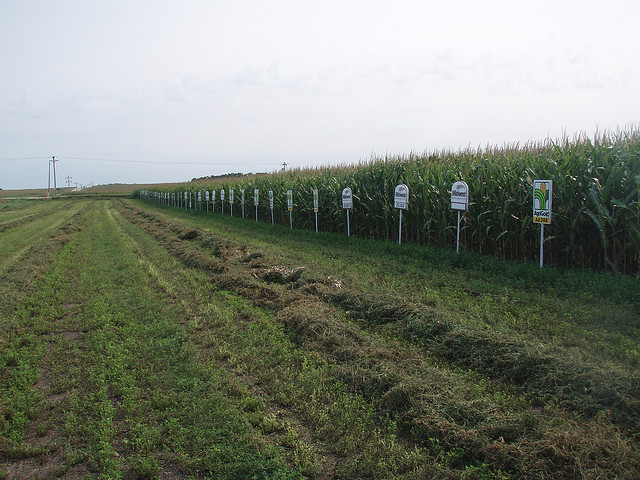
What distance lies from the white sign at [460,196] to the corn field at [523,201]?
1.66 feet

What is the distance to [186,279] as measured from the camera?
29.4 ft

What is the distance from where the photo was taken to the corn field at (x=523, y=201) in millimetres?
7898

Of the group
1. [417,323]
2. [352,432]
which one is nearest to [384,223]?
[417,323]

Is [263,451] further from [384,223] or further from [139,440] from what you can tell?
[384,223]

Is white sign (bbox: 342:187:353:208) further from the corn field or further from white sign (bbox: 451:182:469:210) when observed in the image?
white sign (bbox: 451:182:469:210)

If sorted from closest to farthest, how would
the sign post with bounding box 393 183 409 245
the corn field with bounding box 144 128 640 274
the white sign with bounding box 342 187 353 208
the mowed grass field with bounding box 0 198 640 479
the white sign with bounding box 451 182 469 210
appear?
1. the mowed grass field with bounding box 0 198 640 479
2. the corn field with bounding box 144 128 640 274
3. the white sign with bounding box 451 182 469 210
4. the sign post with bounding box 393 183 409 245
5. the white sign with bounding box 342 187 353 208

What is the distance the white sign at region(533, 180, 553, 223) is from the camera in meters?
8.12

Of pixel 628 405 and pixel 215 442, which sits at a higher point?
pixel 628 405

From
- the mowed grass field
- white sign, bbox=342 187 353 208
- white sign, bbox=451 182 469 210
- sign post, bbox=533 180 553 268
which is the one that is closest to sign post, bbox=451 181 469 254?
white sign, bbox=451 182 469 210

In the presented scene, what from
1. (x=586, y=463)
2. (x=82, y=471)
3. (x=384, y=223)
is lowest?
(x=82, y=471)

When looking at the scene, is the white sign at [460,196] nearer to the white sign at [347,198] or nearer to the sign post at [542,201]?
the sign post at [542,201]

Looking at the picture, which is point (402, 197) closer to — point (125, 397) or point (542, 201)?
point (542, 201)

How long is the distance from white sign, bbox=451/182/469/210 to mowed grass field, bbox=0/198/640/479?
6.99ft

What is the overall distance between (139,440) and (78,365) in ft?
6.43
